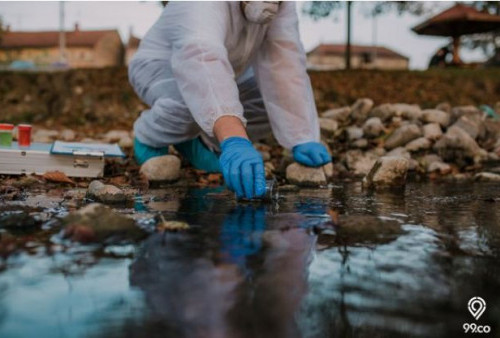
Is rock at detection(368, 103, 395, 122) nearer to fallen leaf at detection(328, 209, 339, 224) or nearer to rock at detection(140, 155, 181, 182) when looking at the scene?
rock at detection(140, 155, 181, 182)

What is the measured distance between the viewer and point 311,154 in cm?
268

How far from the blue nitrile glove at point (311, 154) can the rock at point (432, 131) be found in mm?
1725

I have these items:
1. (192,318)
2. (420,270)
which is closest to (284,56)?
(420,270)

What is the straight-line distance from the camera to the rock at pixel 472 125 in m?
4.33

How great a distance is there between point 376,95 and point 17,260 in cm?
624

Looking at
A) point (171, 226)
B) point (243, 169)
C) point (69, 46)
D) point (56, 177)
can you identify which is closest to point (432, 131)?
point (243, 169)

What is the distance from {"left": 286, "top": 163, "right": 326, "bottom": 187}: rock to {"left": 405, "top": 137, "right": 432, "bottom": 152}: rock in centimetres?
143

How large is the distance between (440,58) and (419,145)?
900 centimetres

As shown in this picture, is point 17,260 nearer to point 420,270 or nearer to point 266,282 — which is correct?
point 266,282

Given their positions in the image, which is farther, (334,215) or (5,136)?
(5,136)

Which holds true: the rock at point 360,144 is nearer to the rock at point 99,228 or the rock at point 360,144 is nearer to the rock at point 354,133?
the rock at point 354,133

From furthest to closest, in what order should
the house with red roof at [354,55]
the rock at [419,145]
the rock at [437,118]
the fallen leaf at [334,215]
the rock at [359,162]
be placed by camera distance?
the house with red roof at [354,55]
the rock at [437,118]
the rock at [419,145]
the rock at [359,162]
the fallen leaf at [334,215]

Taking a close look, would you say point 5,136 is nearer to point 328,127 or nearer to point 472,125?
point 328,127

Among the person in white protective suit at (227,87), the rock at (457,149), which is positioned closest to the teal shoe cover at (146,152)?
the person in white protective suit at (227,87)
